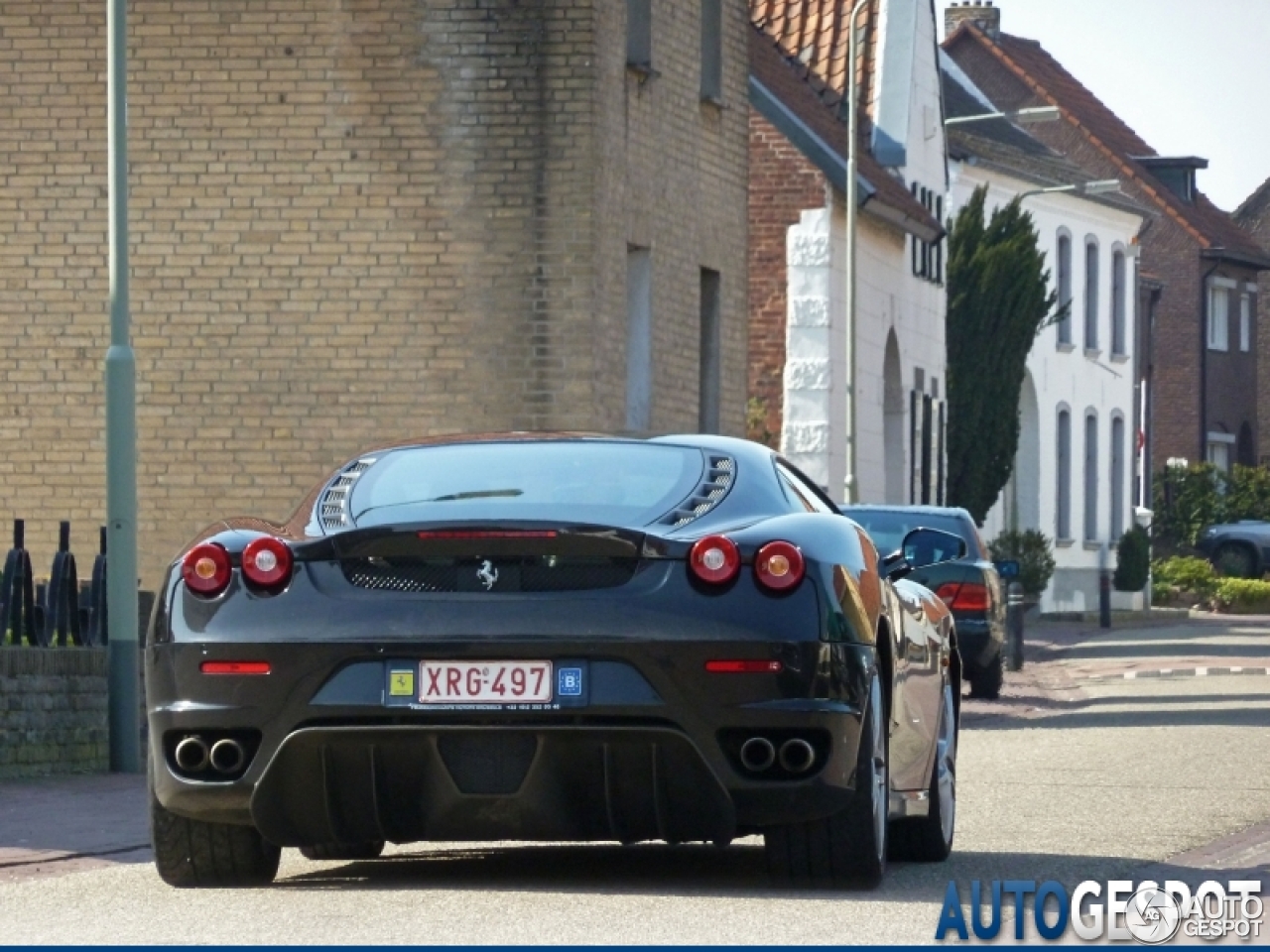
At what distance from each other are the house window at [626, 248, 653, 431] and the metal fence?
27.6ft

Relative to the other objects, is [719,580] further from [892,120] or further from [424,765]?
[892,120]

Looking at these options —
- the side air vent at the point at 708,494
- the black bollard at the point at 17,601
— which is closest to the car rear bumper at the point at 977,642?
the black bollard at the point at 17,601

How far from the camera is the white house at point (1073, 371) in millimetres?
55562

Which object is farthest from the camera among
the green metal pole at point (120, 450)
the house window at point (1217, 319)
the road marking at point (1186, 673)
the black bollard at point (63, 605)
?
the house window at point (1217, 319)

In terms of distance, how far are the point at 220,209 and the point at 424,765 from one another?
15.4 meters

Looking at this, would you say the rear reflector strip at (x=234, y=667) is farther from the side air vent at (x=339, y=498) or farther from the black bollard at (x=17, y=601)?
the black bollard at (x=17, y=601)

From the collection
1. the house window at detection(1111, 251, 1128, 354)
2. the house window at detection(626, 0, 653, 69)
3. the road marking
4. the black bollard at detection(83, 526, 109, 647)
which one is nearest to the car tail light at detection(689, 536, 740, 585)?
the black bollard at detection(83, 526, 109, 647)

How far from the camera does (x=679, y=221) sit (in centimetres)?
2588

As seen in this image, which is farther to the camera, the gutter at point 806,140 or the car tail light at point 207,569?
the gutter at point 806,140

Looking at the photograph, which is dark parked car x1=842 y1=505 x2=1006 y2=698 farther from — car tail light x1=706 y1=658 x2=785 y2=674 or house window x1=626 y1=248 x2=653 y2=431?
car tail light x1=706 y1=658 x2=785 y2=674

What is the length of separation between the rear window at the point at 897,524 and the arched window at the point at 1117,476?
38.0 meters

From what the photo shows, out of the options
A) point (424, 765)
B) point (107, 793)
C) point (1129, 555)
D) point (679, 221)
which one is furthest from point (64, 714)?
point (1129, 555)

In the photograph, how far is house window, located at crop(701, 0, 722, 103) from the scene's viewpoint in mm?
26938

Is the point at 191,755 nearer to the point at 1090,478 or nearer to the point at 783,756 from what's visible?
the point at 783,756
